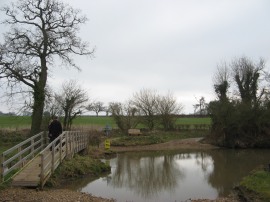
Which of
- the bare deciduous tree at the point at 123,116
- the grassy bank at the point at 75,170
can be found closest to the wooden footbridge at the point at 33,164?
the grassy bank at the point at 75,170

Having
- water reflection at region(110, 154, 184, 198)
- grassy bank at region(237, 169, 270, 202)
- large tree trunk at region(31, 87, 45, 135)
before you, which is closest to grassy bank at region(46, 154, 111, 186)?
water reflection at region(110, 154, 184, 198)

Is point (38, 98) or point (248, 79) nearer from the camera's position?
point (38, 98)

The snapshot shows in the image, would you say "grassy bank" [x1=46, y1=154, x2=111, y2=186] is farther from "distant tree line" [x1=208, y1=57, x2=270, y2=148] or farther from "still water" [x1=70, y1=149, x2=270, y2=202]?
"distant tree line" [x1=208, y1=57, x2=270, y2=148]

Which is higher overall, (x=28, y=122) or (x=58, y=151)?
(x=28, y=122)

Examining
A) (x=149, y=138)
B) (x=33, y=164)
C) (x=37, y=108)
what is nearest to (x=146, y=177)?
(x=33, y=164)

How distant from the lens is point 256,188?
12344 millimetres

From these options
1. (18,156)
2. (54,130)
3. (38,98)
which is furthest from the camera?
(38,98)

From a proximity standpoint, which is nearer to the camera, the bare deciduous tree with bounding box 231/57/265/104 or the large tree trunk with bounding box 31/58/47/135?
the large tree trunk with bounding box 31/58/47/135

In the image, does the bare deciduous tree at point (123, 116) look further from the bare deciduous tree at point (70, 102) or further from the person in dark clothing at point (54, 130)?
the person in dark clothing at point (54, 130)

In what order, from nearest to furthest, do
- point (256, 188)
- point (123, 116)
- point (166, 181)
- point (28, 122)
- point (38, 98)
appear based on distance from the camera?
point (256, 188)
point (166, 181)
point (38, 98)
point (28, 122)
point (123, 116)

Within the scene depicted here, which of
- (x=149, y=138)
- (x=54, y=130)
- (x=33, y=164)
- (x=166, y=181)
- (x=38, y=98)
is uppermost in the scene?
(x=38, y=98)

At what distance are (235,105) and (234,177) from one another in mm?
19802

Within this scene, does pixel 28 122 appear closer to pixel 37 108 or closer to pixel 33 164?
pixel 37 108

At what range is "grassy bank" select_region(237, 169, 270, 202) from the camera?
37.8 ft
